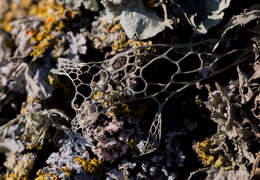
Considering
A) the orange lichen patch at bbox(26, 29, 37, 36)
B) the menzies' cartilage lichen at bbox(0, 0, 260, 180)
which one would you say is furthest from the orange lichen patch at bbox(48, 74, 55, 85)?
the orange lichen patch at bbox(26, 29, 37, 36)

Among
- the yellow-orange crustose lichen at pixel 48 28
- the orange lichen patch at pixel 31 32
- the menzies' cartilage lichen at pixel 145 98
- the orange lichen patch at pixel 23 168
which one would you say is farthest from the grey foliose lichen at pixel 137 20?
the orange lichen patch at pixel 23 168

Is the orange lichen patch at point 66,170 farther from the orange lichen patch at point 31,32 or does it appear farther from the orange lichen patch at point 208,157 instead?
the orange lichen patch at point 31,32

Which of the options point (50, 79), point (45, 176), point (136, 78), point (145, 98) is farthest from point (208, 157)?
point (50, 79)

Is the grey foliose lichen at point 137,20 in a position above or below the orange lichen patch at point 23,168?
above

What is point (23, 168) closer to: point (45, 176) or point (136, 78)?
point (45, 176)

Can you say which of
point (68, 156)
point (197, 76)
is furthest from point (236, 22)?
point (68, 156)

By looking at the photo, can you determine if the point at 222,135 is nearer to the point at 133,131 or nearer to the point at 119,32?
the point at 133,131

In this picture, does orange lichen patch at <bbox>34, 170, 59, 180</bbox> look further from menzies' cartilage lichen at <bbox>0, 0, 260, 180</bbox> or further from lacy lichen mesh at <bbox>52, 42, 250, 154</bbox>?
lacy lichen mesh at <bbox>52, 42, 250, 154</bbox>

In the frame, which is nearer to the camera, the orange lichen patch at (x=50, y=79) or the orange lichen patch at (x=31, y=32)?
the orange lichen patch at (x=50, y=79)
